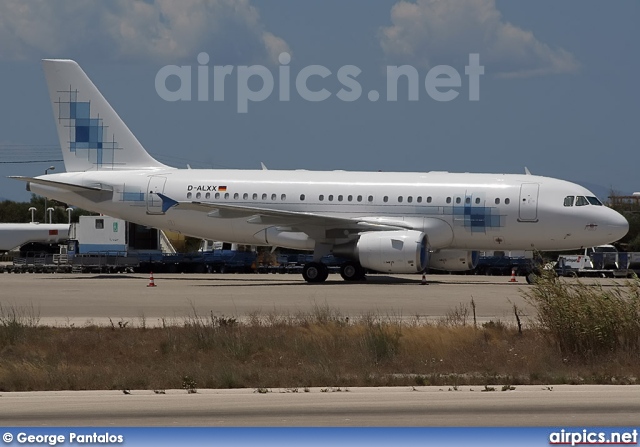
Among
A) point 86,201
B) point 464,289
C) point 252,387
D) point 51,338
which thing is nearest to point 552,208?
point 464,289

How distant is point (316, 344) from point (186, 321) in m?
4.65

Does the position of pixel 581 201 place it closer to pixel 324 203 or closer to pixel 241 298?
pixel 324 203

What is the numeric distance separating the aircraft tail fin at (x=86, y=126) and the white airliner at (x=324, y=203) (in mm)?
40

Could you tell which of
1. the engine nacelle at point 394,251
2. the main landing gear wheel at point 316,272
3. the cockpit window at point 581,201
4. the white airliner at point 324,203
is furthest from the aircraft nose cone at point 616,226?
the main landing gear wheel at point 316,272

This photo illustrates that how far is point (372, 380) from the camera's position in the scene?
1552cm

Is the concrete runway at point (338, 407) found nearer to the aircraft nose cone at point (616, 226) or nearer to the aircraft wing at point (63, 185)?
the aircraft nose cone at point (616, 226)

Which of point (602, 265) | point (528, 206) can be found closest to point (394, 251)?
point (528, 206)

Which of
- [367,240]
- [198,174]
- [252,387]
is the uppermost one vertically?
[198,174]

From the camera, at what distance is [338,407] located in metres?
13.0

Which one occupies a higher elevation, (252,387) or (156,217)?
(156,217)

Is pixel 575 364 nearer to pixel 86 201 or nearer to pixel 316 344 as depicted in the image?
pixel 316 344

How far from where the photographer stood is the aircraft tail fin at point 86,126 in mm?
41844

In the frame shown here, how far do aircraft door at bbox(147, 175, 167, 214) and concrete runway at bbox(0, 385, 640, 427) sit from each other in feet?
83.2

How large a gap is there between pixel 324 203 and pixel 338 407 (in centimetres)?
2589
